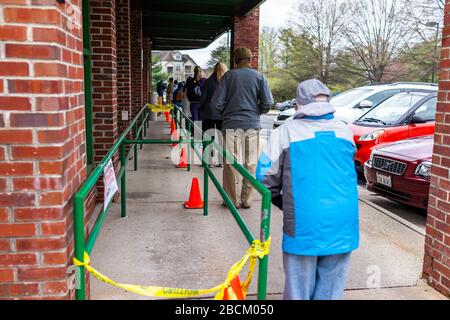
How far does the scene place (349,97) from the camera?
1124 centimetres

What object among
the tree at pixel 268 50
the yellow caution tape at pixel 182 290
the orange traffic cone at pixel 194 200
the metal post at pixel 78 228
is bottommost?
the orange traffic cone at pixel 194 200

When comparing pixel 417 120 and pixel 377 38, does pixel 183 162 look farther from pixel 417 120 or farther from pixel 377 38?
pixel 377 38

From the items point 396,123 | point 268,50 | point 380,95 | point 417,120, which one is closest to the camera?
point 417,120

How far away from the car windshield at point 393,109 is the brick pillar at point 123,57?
14.9 ft

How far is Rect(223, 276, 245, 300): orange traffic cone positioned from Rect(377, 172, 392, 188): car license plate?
4338 mm

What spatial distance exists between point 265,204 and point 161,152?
26.6 ft

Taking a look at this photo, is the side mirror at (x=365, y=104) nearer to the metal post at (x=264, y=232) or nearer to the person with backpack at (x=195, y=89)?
the person with backpack at (x=195, y=89)

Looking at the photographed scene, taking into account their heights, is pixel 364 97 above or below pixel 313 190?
above

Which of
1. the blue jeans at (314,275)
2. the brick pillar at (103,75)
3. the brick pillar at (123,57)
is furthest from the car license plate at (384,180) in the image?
the brick pillar at (123,57)

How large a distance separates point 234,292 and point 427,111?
23.9 ft

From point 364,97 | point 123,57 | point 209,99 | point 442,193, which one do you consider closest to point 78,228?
point 442,193

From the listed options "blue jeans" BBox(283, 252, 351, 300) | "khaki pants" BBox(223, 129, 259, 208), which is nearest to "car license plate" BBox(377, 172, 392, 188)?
"khaki pants" BBox(223, 129, 259, 208)

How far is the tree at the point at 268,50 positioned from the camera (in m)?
56.2
